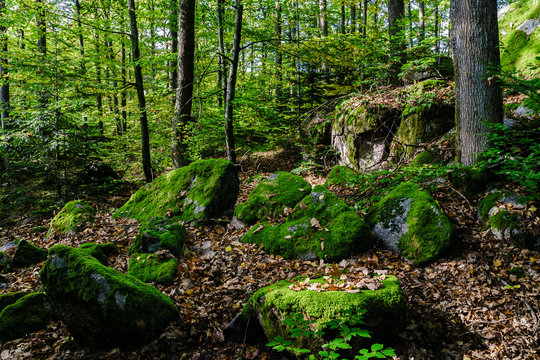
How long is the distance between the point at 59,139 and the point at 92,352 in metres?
7.81

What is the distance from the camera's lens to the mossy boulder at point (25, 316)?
11.7 ft

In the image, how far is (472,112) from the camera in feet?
17.1

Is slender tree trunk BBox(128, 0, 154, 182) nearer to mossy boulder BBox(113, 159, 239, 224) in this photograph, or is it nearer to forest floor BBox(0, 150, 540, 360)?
mossy boulder BBox(113, 159, 239, 224)

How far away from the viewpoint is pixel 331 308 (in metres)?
2.84

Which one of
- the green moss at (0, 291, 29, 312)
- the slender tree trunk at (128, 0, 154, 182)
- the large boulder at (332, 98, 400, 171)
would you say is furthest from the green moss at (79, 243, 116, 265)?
the large boulder at (332, 98, 400, 171)

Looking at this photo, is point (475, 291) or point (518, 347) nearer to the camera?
point (518, 347)

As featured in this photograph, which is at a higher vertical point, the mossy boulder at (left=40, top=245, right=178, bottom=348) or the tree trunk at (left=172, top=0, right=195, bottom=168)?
the tree trunk at (left=172, top=0, right=195, bottom=168)

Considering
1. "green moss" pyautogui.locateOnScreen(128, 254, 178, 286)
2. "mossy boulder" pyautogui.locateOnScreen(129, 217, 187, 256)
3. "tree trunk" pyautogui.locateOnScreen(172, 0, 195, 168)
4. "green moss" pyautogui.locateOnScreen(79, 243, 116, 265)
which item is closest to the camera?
"green moss" pyautogui.locateOnScreen(128, 254, 178, 286)

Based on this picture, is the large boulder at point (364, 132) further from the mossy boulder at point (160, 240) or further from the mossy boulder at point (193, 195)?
the mossy boulder at point (160, 240)

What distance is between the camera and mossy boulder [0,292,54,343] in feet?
11.7

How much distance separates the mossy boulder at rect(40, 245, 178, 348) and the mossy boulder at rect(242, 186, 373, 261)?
241 centimetres

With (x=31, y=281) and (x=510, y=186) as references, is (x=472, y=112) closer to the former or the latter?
(x=510, y=186)

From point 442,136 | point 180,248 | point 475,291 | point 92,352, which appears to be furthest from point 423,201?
point 92,352

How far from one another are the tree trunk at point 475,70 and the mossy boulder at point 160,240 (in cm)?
588
